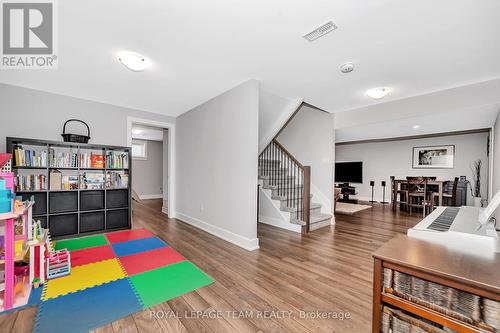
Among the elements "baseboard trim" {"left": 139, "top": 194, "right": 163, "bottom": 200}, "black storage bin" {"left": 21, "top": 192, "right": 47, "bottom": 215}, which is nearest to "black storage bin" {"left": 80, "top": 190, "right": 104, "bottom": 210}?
"black storage bin" {"left": 21, "top": 192, "right": 47, "bottom": 215}

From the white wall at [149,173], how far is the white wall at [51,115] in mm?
3841

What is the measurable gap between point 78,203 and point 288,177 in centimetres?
420

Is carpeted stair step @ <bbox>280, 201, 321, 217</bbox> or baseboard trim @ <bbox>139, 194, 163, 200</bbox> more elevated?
carpeted stair step @ <bbox>280, 201, 321, 217</bbox>

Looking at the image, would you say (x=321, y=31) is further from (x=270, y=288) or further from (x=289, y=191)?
(x=289, y=191)

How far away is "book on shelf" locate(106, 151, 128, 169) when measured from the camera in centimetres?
387

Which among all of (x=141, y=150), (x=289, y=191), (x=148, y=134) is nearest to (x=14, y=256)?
(x=289, y=191)

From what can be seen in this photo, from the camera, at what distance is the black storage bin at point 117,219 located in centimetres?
384

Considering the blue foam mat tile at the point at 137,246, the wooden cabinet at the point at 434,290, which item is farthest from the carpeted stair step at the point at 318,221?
the wooden cabinet at the point at 434,290

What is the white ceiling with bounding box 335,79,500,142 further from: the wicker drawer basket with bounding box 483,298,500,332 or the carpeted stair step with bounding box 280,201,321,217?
the wicker drawer basket with bounding box 483,298,500,332

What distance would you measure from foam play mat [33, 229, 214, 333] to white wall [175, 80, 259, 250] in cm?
94

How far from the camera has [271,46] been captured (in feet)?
7.44

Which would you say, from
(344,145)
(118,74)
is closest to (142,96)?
(118,74)

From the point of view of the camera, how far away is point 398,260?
0.88 metres

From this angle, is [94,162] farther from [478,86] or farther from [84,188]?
[478,86]
